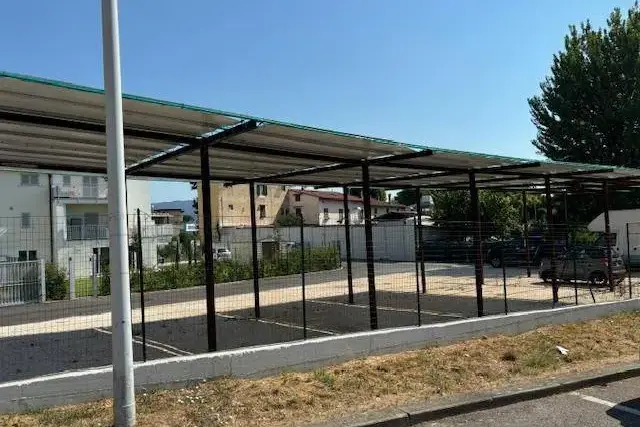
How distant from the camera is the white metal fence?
18.9 m

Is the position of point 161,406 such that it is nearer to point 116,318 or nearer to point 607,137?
point 116,318

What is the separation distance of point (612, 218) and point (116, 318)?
1012 inches

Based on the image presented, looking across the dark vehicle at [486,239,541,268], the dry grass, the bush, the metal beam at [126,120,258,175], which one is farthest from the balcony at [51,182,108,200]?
the dry grass

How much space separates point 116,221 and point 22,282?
1598 centimetres

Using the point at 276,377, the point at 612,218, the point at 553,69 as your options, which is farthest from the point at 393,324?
the point at 553,69

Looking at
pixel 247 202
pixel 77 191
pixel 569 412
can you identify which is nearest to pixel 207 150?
pixel 569 412

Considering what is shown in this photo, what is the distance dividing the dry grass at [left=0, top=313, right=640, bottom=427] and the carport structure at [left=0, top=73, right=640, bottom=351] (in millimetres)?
1295

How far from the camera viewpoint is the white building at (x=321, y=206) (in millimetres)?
68750

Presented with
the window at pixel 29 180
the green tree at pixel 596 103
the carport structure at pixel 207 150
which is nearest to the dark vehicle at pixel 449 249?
the carport structure at pixel 207 150

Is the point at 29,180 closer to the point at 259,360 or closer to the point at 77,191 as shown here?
the point at 77,191

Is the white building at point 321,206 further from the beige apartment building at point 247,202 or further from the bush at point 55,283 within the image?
the bush at point 55,283

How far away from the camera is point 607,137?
101 ft

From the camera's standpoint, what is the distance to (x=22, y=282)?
19578 millimetres

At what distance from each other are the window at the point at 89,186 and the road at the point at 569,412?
41.3 meters
